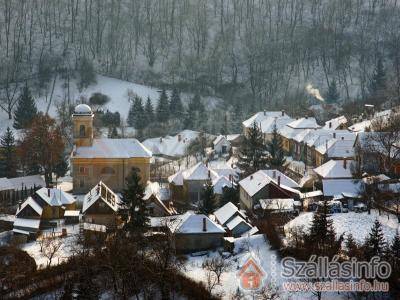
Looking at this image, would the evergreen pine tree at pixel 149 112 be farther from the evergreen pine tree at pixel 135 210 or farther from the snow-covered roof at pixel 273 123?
Answer: the evergreen pine tree at pixel 135 210

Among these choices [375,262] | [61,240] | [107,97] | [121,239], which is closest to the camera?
[375,262]

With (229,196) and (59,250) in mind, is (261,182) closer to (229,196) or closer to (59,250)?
(229,196)

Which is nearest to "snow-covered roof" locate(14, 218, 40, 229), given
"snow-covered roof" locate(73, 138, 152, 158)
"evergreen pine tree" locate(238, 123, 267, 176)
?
"snow-covered roof" locate(73, 138, 152, 158)

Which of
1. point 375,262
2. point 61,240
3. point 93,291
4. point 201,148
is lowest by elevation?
point 201,148

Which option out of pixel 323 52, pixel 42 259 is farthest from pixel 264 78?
pixel 42 259

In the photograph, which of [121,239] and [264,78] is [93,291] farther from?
[264,78]

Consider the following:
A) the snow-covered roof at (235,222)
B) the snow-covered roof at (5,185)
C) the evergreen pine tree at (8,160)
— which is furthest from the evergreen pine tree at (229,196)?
the evergreen pine tree at (8,160)
